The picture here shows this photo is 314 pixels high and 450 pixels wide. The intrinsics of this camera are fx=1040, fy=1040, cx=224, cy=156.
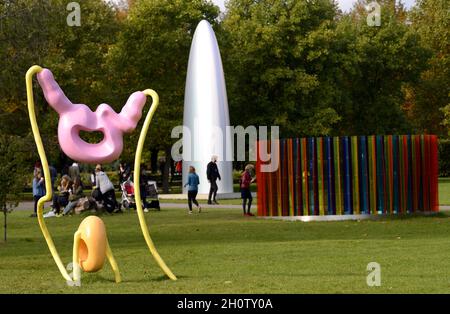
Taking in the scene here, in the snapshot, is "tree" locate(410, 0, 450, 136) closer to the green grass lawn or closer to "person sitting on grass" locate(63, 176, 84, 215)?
"person sitting on grass" locate(63, 176, 84, 215)

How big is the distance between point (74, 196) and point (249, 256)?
613 inches

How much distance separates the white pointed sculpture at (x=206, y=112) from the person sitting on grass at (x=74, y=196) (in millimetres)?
13961

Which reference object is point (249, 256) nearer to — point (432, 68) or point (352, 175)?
point (352, 175)

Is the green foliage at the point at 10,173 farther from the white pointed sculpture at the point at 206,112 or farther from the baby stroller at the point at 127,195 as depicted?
the white pointed sculpture at the point at 206,112

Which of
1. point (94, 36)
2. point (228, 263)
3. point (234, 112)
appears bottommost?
point (228, 263)

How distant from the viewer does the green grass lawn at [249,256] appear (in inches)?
534

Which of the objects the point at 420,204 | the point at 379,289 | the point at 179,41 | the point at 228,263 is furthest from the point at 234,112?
the point at 379,289

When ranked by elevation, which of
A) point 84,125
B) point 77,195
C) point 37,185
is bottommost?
point 77,195

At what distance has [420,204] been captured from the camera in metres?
28.6

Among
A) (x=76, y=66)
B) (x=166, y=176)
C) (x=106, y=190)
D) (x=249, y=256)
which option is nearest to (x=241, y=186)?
(x=106, y=190)

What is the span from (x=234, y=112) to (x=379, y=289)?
4715 cm

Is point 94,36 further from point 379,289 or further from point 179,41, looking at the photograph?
point 379,289

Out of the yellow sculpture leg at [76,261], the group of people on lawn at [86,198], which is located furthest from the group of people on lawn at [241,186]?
the yellow sculpture leg at [76,261]

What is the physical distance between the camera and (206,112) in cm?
4766
